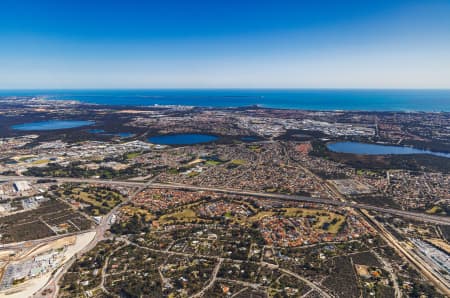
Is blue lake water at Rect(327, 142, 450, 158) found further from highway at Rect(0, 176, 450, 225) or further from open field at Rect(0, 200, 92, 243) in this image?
open field at Rect(0, 200, 92, 243)

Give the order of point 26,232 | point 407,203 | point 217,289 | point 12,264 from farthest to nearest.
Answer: point 407,203 < point 26,232 < point 12,264 < point 217,289

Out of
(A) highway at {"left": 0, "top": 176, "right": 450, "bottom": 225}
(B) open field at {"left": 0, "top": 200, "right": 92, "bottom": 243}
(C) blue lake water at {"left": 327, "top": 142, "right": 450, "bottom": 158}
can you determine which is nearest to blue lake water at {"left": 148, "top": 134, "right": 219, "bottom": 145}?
(A) highway at {"left": 0, "top": 176, "right": 450, "bottom": 225}

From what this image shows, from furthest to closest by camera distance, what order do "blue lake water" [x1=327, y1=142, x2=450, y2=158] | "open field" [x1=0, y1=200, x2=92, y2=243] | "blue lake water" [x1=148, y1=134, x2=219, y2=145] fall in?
"blue lake water" [x1=148, y1=134, x2=219, y2=145], "blue lake water" [x1=327, y1=142, x2=450, y2=158], "open field" [x1=0, y1=200, x2=92, y2=243]

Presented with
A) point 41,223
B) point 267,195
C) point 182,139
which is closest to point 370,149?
point 267,195

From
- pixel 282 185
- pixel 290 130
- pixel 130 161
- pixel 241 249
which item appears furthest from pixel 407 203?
pixel 290 130

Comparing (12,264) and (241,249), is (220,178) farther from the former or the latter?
(12,264)

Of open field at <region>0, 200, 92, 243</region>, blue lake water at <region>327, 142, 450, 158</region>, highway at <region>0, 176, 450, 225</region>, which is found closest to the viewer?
open field at <region>0, 200, 92, 243</region>
